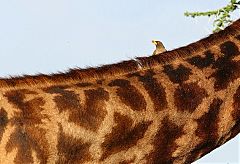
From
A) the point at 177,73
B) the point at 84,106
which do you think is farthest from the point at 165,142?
the point at 84,106

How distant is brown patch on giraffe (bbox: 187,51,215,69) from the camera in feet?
18.8

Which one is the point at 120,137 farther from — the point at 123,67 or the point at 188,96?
the point at 188,96

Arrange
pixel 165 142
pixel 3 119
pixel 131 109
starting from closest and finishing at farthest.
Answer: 1. pixel 3 119
2. pixel 131 109
3. pixel 165 142

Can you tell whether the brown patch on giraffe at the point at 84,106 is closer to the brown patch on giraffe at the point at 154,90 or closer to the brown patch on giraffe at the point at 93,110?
the brown patch on giraffe at the point at 93,110

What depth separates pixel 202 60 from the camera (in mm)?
5750

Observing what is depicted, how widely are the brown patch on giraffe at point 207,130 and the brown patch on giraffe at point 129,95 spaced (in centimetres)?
54

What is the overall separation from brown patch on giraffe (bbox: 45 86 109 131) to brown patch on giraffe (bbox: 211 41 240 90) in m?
1.00

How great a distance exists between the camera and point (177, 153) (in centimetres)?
558

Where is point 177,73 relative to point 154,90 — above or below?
above

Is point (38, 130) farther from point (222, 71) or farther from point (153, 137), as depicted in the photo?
point (222, 71)

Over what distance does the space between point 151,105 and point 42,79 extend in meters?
0.82

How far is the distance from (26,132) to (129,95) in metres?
0.86

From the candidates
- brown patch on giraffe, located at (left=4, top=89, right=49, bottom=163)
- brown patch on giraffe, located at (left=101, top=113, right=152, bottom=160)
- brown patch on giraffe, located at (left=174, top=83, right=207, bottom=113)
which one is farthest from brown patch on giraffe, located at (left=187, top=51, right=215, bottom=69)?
brown patch on giraffe, located at (left=4, top=89, right=49, bottom=163)

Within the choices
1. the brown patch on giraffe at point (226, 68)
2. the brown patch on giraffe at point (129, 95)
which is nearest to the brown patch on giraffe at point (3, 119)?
the brown patch on giraffe at point (129, 95)
